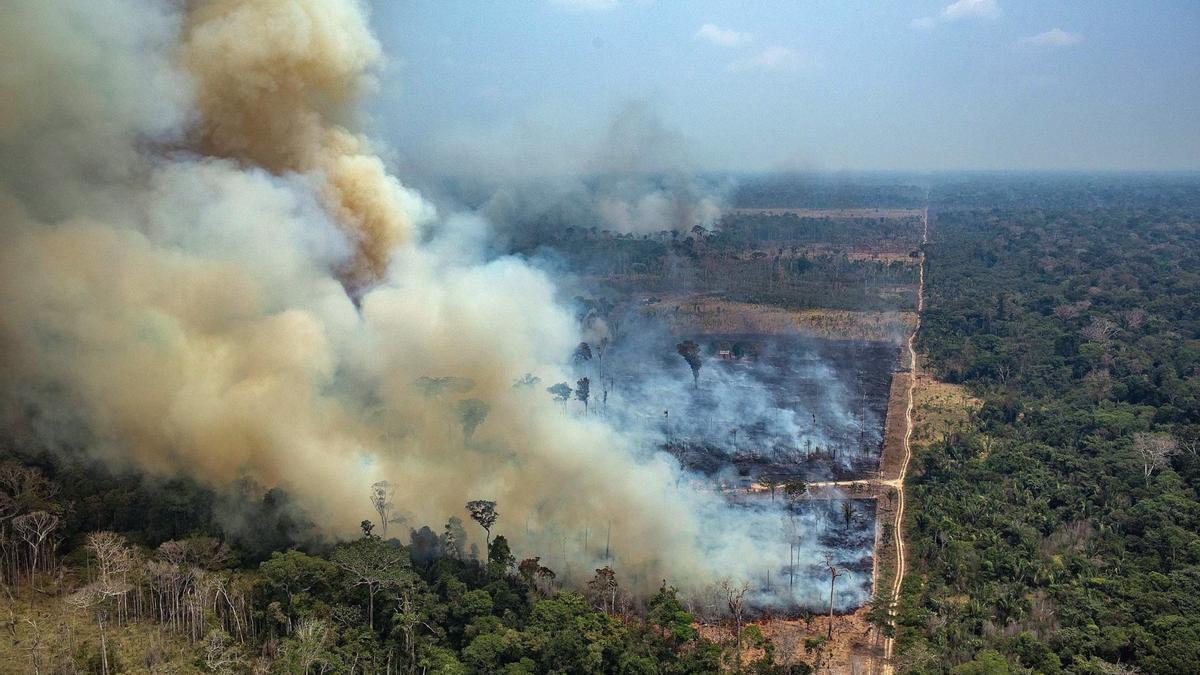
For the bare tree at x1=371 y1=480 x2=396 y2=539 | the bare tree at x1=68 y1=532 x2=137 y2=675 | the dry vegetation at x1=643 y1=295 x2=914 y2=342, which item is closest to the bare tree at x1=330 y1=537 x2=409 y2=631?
the bare tree at x1=371 y1=480 x2=396 y2=539

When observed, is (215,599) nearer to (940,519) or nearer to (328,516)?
(328,516)

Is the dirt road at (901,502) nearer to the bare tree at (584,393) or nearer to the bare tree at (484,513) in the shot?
the bare tree at (484,513)

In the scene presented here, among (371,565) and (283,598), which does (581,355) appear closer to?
(371,565)

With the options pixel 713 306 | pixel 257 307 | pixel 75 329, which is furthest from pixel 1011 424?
pixel 75 329

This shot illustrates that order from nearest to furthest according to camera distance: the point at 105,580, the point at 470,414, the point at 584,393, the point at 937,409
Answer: the point at 105,580 → the point at 470,414 → the point at 584,393 → the point at 937,409

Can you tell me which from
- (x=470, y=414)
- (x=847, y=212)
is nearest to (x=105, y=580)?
(x=470, y=414)

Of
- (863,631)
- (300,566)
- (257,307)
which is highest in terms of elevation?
(257,307)
